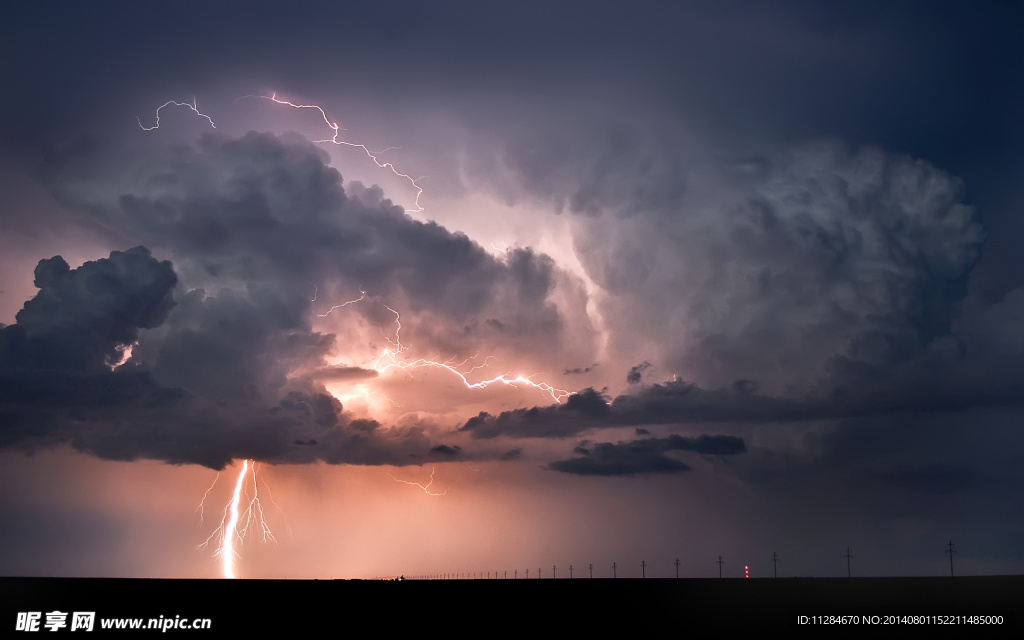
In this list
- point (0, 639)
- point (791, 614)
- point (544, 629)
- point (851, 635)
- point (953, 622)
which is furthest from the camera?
point (791, 614)

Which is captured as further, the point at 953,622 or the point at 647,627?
the point at 953,622

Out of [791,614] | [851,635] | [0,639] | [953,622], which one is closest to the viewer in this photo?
[0,639]

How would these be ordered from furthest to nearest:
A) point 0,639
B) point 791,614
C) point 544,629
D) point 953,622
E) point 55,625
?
1. point 791,614
2. point 953,622
3. point 544,629
4. point 0,639
5. point 55,625

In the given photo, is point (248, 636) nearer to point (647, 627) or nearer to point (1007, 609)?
point (647, 627)

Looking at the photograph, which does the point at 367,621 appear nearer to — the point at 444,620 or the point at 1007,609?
the point at 444,620

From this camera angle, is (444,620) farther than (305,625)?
Yes

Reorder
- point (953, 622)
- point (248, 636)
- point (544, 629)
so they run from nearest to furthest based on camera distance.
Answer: point (248, 636) < point (544, 629) < point (953, 622)

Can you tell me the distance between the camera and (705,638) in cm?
9238

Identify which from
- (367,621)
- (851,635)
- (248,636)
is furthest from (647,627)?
(248,636)

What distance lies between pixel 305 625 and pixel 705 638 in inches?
1959

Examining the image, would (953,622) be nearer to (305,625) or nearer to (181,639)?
(305,625)

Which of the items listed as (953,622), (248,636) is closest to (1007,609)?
(953,622)

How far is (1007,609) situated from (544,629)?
9466 cm

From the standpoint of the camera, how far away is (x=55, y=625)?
63438 mm
